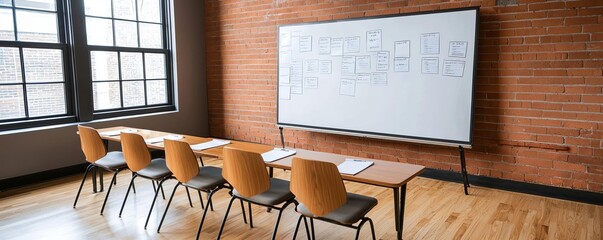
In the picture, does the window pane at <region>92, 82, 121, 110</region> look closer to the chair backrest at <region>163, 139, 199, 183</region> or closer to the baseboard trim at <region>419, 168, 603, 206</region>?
the chair backrest at <region>163, 139, 199, 183</region>

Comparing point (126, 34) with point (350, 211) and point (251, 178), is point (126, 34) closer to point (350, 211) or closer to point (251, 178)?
point (251, 178)

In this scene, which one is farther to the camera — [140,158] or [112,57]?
[112,57]

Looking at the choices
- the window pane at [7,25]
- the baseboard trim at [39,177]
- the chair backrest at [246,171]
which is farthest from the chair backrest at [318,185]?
the window pane at [7,25]

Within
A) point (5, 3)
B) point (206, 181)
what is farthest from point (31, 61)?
point (206, 181)

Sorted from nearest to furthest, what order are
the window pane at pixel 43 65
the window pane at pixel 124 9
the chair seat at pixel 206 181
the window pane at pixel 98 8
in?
the chair seat at pixel 206 181
the window pane at pixel 43 65
the window pane at pixel 98 8
the window pane at pixel 124 9

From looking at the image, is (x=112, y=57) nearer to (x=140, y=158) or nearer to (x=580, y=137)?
(x=140, y=158)

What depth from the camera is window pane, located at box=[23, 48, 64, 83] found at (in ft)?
15.3

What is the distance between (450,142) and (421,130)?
33 cm

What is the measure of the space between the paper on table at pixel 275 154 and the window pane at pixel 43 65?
311cm

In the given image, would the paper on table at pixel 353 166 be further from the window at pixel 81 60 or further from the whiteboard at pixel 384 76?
the window at pixel 81 60

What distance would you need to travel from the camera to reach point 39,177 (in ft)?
A: 15.7

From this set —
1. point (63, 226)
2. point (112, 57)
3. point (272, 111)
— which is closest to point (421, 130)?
point (272, 111)

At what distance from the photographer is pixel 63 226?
351 centimetres

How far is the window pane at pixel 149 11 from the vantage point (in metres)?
5.80
